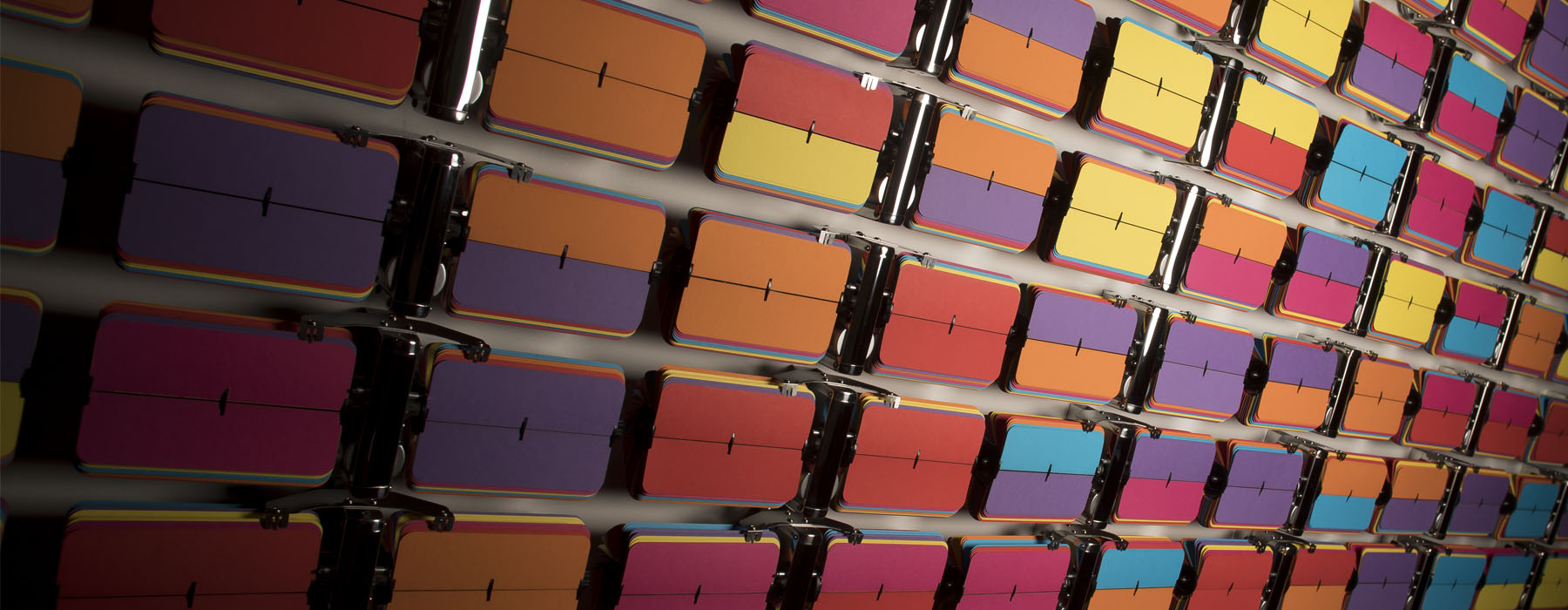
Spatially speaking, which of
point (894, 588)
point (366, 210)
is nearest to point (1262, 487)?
point (894, 588)

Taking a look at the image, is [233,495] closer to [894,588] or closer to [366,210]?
[366,210]

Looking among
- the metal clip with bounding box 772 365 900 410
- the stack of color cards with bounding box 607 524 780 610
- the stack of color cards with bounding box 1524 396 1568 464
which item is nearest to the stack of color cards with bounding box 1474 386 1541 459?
the stack of color cards with bounding box 1524 396 1568 464

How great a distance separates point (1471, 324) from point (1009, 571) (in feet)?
12.3

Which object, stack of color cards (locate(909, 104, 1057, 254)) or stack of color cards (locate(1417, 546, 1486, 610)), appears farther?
stack of color cards (locate(1417, 546, 1486, 610))

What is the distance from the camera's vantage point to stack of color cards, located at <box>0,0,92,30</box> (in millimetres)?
2391

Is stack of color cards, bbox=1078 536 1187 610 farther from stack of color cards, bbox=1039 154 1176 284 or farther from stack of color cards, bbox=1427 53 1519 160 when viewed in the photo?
stack of color cards, bbox=1427 53 1519 160

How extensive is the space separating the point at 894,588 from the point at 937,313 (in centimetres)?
116

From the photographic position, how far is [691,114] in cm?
335

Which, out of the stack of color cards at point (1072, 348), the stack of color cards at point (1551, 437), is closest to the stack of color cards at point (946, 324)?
the stack of color cards at point (1072, 348)

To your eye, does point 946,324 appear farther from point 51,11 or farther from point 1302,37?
point 51,11

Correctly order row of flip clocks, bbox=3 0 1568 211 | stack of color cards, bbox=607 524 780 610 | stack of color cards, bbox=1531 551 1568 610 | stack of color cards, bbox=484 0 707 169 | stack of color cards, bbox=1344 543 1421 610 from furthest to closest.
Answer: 1. stack of color cards, bbox=1531 551 1568 610
2. stack of color cards, bbox=1344 543 1421 610
3. stack of color cards, bbox=607 524 780 610
4. stack of color cards, bbox=484 0 707 169
5. row of flip clocks, bbox=3 0 1568 211

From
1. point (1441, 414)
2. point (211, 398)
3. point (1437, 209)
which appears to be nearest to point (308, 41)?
point (211, 398)

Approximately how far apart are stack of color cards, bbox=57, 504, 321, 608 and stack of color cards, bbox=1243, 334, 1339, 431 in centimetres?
446

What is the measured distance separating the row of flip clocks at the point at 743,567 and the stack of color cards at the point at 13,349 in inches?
11.4
